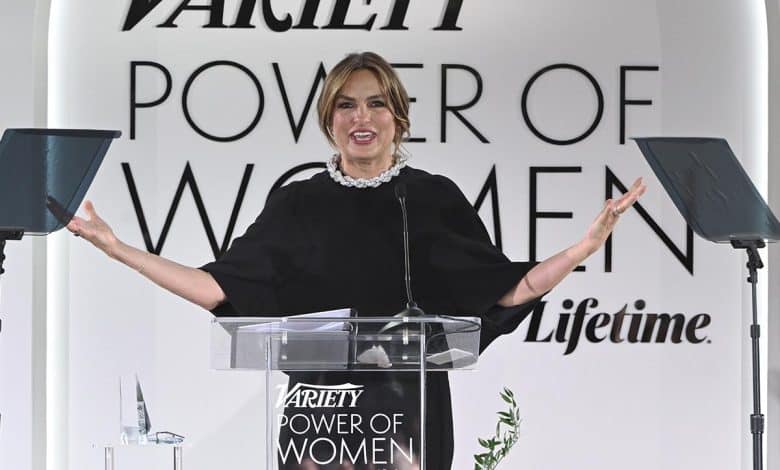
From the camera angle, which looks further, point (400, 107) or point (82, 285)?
point (82, 285)

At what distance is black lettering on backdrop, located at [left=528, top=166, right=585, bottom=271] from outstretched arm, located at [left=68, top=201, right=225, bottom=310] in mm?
1596

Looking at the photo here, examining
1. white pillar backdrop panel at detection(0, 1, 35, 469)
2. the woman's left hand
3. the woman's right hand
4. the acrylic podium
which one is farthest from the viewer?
white pillar backdrop panel at detection(0, 1, 35, 469)

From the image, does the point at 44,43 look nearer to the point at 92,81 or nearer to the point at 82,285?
the point at 92,81

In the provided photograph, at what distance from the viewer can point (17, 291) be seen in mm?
5586

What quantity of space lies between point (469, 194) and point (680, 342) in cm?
115

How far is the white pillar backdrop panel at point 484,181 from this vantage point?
5703 mm

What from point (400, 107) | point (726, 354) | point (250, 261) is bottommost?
point (726, 354)

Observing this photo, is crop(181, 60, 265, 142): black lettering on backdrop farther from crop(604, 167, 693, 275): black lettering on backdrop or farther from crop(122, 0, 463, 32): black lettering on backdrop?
crop(604, 167, 693, 275): black lettering on backdrop

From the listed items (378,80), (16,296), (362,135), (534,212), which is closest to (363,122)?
(362,135)

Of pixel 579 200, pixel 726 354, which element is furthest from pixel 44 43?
pixel 726 354

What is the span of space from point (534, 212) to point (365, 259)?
1.19 m

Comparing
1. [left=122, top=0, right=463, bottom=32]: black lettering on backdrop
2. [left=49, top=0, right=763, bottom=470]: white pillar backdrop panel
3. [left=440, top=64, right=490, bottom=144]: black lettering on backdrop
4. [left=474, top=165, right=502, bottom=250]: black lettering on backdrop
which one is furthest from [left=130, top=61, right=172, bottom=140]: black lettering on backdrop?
[left=474, top=165, right=502, bottom=250]: black lettering on backdrop

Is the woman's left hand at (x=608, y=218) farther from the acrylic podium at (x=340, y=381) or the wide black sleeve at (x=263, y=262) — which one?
the wide black sleeve at (x=263, y=262)

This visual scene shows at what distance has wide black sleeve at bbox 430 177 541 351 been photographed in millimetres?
4820
